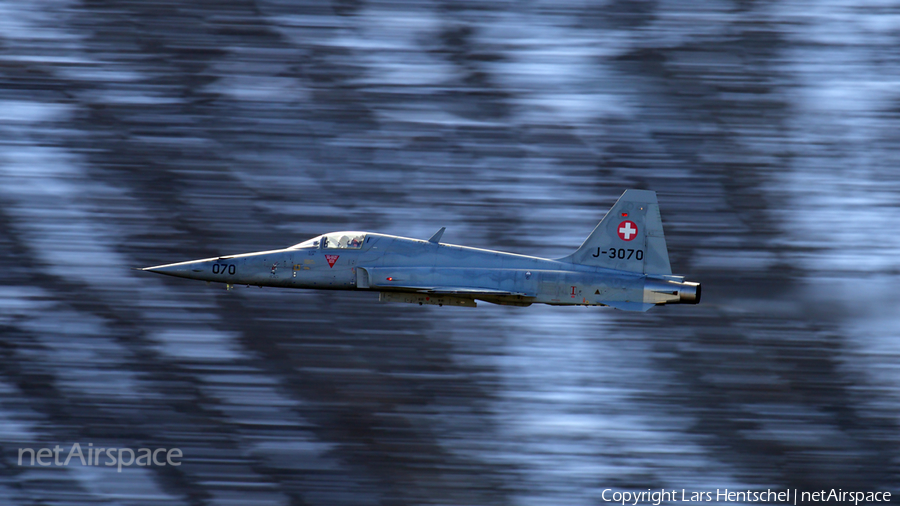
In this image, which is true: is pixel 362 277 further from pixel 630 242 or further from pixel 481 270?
pixel 630 242

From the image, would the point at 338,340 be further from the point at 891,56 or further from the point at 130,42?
the point at 891,56

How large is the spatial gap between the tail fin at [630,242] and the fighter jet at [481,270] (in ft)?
0.09

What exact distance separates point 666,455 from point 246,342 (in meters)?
19.2

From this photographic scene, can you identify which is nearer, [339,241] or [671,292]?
[671,292]

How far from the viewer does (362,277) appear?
2534 cm

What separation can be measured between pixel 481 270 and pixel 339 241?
443 centimetres

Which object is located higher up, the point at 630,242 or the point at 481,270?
the point at 630,242

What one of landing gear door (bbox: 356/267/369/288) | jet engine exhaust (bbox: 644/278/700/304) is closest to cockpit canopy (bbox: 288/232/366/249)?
landing gear door (bbox: 356/267/369/288)

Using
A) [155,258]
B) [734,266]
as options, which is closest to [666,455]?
[734,266]

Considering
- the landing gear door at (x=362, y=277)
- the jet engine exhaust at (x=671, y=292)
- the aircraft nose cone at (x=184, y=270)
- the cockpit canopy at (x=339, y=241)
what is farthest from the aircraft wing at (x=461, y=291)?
the aircraft nose cone at (x=184, y=270)

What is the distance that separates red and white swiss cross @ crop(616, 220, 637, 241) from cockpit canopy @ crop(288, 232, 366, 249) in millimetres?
7458

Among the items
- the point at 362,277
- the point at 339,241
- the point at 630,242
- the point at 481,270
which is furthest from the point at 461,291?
the point at 630,242

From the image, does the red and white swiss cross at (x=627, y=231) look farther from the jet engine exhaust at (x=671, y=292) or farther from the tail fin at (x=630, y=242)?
the jet engine exhaust at (x=671, y=292)

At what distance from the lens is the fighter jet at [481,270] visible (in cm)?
2427
